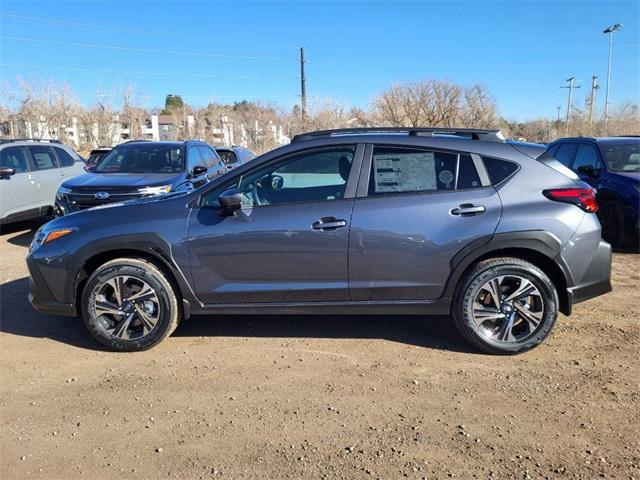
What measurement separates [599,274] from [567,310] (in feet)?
1.29

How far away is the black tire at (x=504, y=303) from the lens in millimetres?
3934

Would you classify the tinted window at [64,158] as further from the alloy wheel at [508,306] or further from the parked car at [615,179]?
the alloy wheel at [508,306]

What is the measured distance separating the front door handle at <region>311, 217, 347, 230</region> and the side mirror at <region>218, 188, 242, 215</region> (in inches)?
24.0

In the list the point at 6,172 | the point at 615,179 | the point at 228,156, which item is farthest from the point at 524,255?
the point at 228,156

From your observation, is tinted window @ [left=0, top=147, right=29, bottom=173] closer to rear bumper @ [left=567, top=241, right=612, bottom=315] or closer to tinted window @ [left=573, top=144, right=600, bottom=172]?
rear bumper @ [left=567, top=241, right=612, bottom=315]

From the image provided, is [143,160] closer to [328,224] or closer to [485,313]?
[328,224]

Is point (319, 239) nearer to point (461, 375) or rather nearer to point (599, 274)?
point (461, 375)

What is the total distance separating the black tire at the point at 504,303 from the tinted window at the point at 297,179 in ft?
4.26

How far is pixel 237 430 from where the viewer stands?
3074 millimetres

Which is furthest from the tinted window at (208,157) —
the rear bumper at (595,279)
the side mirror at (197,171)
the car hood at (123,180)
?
the rear bumper at (595,279)

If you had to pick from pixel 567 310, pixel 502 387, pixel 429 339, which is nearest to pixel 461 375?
pixel 502 387

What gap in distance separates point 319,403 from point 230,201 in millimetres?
1641

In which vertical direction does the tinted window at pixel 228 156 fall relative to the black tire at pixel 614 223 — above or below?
above

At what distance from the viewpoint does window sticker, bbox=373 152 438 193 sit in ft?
13.2
